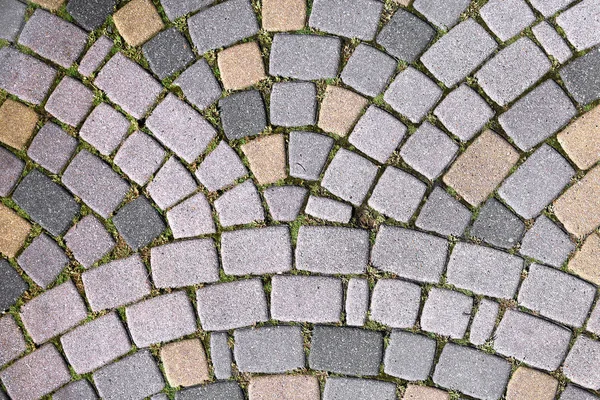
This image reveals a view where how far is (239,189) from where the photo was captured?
2.76m

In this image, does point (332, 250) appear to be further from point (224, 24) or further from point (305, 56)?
point (224, 24)

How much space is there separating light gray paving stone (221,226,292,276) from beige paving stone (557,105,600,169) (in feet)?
4.66

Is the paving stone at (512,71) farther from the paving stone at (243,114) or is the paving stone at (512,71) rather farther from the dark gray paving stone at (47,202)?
the dark gray paving stone at (47,202)

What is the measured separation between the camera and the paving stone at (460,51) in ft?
8.84

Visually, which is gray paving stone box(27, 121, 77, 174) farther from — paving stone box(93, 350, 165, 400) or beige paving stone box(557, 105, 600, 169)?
beige paving stone box(557, 105, 600, 169)

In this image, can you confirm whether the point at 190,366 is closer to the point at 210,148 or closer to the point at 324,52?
the point at 210,148

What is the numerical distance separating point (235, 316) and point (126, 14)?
5.27 feet

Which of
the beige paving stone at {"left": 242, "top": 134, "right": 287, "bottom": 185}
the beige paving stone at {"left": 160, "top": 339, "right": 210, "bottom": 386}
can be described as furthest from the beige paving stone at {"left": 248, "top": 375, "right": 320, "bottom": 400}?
the beige paving stone at {"left": 242, "top": 134, "right": 287, "bottom": 185}

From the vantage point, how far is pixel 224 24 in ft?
9.03

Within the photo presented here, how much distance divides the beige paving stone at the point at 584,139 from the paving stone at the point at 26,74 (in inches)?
101

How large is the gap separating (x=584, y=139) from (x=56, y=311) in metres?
2.75

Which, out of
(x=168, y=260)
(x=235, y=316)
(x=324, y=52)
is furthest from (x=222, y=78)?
(x=235, y=316)

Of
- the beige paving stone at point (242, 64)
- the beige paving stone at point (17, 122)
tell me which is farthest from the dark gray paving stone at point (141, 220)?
the beige paving stone at point (242, 64)

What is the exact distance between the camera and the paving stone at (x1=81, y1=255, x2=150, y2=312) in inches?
110
